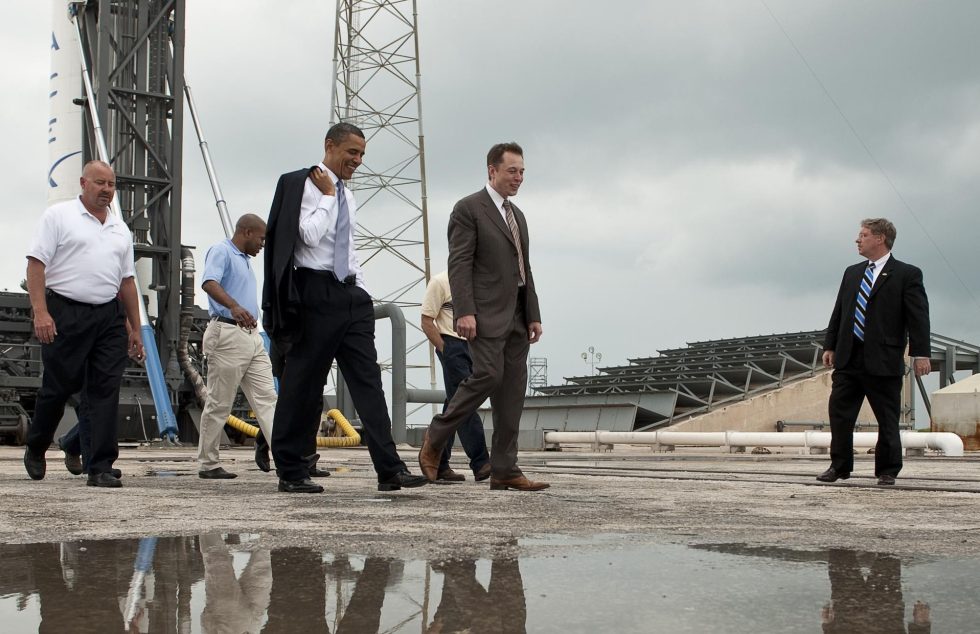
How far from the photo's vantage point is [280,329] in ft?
17.1

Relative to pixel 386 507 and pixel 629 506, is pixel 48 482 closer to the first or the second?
pixel 386 507

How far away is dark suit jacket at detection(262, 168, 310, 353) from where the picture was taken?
5148 millimetres

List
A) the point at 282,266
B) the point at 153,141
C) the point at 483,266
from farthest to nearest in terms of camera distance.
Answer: the point at 153,141
the point at 483,266
the point at 282,266

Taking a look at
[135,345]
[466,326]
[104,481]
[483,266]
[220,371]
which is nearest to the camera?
[466,326]

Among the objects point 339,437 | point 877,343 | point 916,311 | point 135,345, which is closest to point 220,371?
point 135,345

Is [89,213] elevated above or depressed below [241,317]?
above

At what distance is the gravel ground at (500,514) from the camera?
327 centimetres

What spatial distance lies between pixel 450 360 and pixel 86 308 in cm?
226

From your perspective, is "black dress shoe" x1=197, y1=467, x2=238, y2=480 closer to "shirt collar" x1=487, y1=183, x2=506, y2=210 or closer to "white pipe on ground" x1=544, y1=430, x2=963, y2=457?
"shirt collar" x1=487, y1=183, x2=506, y2=210

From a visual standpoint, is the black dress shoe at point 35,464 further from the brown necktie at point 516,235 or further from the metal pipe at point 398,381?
the metal pipe at point 398,381

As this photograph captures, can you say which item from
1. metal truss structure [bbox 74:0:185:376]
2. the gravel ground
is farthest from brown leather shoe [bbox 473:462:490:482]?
metal truss structure [bbox 74:0:185:376]

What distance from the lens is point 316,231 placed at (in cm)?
520

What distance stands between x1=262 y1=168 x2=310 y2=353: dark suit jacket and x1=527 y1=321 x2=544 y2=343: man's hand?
1212mm

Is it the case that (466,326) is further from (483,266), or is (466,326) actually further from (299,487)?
(299,487)
